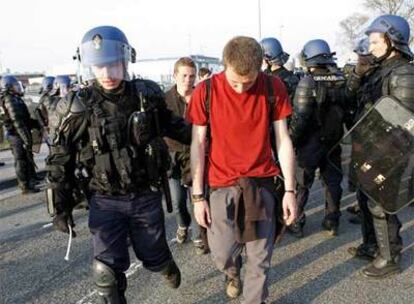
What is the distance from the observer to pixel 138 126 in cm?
261

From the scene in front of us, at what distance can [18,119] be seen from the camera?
22.1ft

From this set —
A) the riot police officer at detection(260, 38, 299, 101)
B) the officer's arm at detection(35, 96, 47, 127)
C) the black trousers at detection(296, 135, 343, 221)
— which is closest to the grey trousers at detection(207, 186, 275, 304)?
the black trousers at detection(296, 135, 343, 221)

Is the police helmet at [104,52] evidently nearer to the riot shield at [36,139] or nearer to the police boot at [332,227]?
the police boot at [332,227]

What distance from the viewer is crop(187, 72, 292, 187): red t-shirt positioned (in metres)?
2.60

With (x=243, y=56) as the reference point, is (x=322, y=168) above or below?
below

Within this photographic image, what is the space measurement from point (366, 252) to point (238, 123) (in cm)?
209

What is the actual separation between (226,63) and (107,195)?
111 centimetres

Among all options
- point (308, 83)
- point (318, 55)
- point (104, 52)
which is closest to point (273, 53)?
point (318, 55)

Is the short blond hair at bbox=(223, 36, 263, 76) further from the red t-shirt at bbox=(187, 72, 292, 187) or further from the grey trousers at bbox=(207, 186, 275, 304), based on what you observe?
the grey trousers at bbox=(207, 186, 275, 304)

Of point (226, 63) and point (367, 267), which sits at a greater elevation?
point (226, 63)

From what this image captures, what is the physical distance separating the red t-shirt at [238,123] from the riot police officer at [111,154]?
348mm

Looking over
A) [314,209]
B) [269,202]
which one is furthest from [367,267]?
[314,209]

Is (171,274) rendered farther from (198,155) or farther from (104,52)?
(104,52)

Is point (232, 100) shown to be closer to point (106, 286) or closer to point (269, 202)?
point (269, 202)
